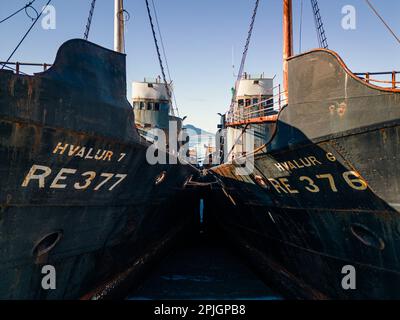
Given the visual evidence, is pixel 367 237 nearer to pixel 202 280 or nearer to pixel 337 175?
pixel 337 175

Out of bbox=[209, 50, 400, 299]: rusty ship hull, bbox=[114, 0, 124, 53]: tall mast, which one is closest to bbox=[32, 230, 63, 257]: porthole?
bbox=[209, 50, 400, 299]: rusty ship hull

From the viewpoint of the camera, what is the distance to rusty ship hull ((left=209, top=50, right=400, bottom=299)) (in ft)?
20.5

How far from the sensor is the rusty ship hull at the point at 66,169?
5934 mm

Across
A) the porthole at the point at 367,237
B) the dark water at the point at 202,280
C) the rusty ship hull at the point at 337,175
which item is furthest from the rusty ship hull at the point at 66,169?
the porthole at the point at 367,237

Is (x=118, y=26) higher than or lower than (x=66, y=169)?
higher

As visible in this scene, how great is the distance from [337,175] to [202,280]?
30.0 feet

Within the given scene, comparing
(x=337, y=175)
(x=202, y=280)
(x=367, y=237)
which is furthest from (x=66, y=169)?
(x=202, y=280)

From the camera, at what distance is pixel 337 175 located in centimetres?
702

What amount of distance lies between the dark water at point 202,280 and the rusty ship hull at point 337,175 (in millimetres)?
3440

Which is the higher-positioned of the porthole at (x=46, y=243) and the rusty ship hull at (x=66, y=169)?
the rusty ship hull at (x=66, y=169)

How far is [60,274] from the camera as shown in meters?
7.64
